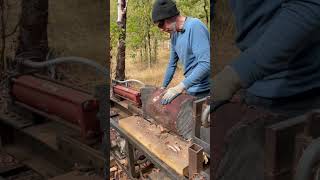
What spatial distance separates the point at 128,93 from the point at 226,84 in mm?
3800

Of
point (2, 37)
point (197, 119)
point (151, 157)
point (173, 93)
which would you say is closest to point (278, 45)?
point (2, 37)

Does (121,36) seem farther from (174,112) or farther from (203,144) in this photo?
(203,144)

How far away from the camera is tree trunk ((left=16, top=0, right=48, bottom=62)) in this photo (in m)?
0.76

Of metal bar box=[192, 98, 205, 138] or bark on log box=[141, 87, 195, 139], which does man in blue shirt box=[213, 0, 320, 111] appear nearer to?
metal bar box=[192, 98, 205, 138]

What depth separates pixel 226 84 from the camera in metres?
0.85

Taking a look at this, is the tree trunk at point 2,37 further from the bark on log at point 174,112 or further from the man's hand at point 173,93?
the man's hand at point 173,93

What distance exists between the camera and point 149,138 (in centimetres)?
357

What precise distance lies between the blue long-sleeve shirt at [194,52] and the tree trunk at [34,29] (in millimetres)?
1985

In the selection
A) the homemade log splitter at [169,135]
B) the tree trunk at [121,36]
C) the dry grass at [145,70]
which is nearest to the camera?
the homemade log splitter at [169,135]

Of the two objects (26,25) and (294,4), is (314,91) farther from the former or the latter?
(26,25)

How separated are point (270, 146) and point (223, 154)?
0.15 meters

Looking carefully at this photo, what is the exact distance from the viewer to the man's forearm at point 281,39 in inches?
30.6

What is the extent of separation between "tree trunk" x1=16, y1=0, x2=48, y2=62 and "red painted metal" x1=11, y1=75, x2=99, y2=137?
0.20 feet

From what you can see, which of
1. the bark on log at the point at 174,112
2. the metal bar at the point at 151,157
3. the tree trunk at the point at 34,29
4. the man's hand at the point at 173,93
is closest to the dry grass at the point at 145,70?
the metal bar at the point at 151,157
